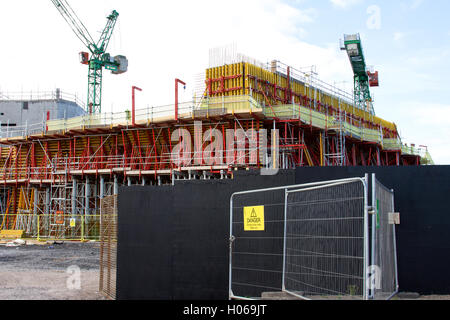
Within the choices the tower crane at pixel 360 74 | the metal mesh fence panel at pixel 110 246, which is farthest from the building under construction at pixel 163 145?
the tower crane at pixel 360 74

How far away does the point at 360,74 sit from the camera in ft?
233

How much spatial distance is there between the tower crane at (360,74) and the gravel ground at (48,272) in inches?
1779

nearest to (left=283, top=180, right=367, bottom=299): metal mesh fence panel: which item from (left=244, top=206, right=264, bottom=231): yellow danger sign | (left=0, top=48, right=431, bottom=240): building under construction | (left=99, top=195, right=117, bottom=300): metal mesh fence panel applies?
(left=244, top=206, right=264, bottom=231): yellow danger sign

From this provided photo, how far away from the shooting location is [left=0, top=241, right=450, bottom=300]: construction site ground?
13.1m

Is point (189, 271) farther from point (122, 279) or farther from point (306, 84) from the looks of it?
point (306, 84)

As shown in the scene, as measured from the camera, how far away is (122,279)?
12.2 metres

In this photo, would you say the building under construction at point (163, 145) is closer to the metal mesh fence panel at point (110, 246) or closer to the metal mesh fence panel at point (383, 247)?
the metal mesh fence panel at point (110, 246)

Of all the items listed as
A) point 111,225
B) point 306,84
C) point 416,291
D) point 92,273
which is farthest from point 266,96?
point 416,291

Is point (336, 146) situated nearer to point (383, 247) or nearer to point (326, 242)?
point (383, 247)

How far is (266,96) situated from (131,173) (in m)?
12.4

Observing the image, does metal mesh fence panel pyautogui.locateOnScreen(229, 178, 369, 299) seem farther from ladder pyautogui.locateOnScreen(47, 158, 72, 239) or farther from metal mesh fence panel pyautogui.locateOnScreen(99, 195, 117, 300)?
ladder pyautogui.locateOnScreen(47, 158, 72, 239)

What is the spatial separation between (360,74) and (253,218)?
66.6 metres

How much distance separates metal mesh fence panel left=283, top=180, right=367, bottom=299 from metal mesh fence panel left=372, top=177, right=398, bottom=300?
9.1 inches

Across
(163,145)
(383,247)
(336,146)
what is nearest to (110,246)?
(383,247)
